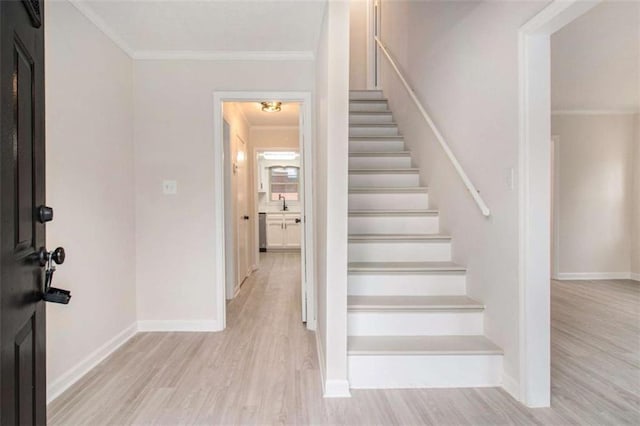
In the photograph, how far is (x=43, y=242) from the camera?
98 centimetres

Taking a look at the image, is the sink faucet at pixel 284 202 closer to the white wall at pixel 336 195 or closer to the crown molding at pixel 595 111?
the crown molding at pixel 595 111

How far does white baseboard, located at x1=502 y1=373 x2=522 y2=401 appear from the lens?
69.0 inches

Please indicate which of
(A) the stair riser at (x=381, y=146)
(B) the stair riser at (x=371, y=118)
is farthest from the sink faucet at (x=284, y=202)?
(A) the stair riser at (x=381, y=146)

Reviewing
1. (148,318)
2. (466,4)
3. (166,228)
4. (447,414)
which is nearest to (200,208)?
(166,228)

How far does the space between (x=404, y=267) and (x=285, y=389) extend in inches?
43.4

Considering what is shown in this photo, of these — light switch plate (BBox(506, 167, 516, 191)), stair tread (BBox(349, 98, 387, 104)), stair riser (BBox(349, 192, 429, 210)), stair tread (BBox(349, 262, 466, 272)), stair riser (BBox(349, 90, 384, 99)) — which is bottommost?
stair tread (BBox(349, 262, 466, 272))

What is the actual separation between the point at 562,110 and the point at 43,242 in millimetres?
5717

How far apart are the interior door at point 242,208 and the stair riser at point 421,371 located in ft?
8.73

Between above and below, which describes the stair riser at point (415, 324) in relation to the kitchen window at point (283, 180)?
below

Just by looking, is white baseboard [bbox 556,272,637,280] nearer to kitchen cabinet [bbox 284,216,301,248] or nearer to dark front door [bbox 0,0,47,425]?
kitchen cabinet [bbox 284,216,301,248]

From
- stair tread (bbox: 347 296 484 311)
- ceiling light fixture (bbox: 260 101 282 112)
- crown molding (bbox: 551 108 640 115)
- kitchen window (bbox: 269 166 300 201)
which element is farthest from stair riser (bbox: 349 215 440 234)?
kitchen window (bbox: 269 166 300 201)

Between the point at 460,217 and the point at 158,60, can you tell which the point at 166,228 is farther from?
Answer: the point at 460,217

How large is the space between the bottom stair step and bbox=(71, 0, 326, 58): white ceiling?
2223 mm

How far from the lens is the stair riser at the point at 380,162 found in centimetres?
326
